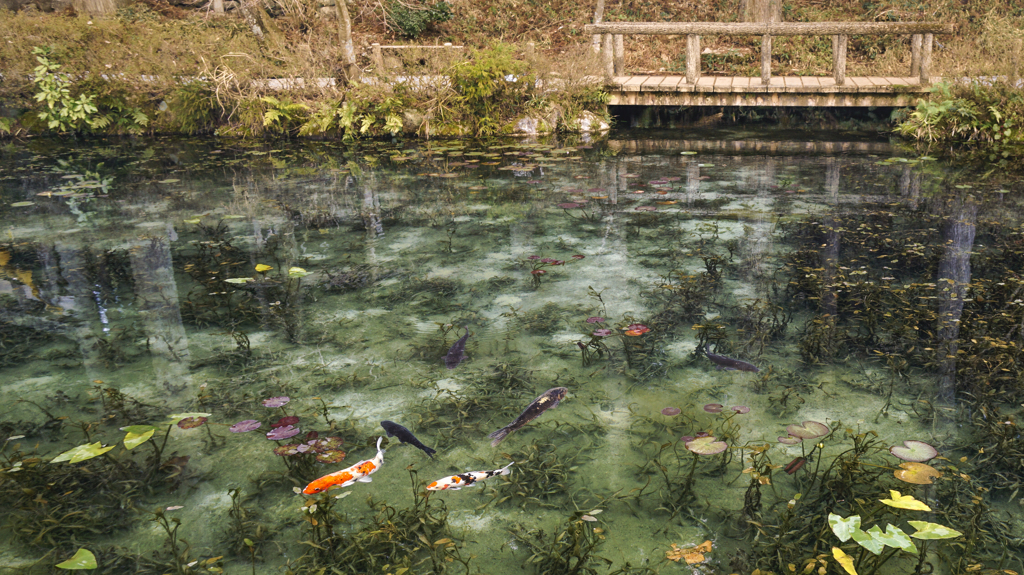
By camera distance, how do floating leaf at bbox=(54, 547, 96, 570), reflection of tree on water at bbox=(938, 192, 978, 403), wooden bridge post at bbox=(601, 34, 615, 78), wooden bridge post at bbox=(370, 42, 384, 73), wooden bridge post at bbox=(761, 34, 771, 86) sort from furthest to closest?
wooden bridge post at bbox=(370, 42, 384, 73) < wooden bridge post at bbox=(601, 34, 615, 78) < wooden bridge post at bbox=(761, 34, 771, 86) < reflection of tree on water at bbox=(938, 192, 978, 403) < floating leaf at bbox=(54, 547, 96, 570)

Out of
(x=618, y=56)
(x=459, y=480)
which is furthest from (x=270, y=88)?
(x=459, y=480)

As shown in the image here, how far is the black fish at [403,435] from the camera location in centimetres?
276

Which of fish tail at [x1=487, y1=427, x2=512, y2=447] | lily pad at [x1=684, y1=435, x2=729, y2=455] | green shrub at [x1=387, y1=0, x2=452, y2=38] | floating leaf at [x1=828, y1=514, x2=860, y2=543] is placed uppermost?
green shrub at [x1=387, y1=0, x2=452, y2=38]

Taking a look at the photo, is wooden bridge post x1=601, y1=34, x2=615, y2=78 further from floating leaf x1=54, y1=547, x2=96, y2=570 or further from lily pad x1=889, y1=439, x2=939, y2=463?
floating leaf x1=54, y1=547, x2=96, y2=570

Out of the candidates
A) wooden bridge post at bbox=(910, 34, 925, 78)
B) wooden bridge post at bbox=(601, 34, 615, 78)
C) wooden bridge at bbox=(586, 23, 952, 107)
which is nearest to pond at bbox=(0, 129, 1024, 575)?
wooden bridge at bbox=(586, 23, 952, 107)

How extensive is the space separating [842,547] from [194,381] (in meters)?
3.16

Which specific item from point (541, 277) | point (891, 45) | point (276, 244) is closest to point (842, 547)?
point (541, 277)

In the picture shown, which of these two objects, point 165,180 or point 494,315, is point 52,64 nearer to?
point 165,180

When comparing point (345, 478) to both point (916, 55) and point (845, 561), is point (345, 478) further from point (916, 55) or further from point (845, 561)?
point (916, 55)

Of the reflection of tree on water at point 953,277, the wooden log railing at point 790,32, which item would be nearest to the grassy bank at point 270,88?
the wooden log railing at point 790,32

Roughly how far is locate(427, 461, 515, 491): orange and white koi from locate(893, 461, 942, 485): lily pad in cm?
149

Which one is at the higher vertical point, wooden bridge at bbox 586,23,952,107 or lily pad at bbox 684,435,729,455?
wooden bridge at bbox 586,23,952,107

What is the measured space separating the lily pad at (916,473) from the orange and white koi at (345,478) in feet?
6.57

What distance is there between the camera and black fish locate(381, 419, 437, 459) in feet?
9.05
